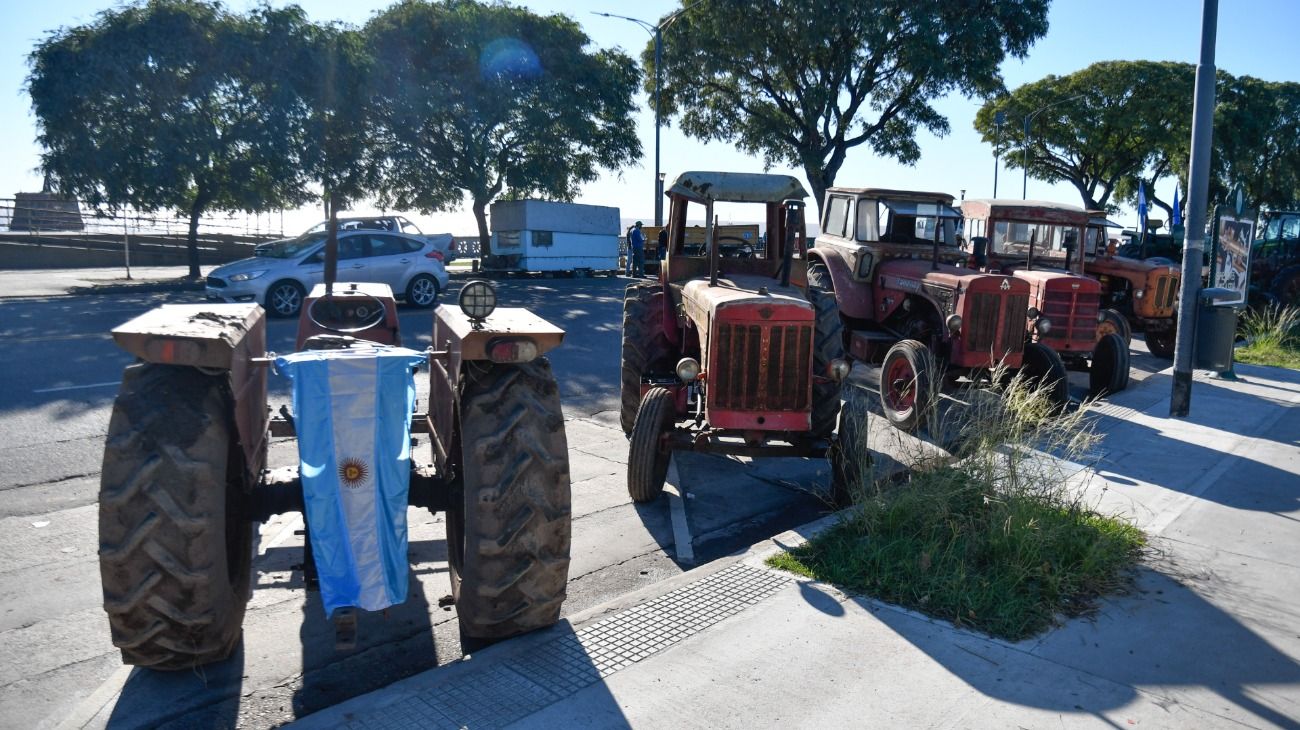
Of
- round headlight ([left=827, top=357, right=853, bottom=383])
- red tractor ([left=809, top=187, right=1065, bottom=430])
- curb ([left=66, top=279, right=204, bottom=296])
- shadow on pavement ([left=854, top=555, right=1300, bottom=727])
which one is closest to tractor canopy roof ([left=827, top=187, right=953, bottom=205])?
red tractor ([left=809, top=187, right=1065, bottom=430])

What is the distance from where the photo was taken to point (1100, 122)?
39688mm

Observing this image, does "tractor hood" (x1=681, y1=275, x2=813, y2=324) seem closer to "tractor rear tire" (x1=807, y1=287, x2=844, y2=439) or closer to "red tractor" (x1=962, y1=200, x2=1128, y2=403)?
"tractor rear tire" (x1=807, y1=287, x2=844, y2=439)

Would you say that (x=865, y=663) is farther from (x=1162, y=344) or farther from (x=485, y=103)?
(x=485, y=103)

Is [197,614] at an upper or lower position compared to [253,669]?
upper

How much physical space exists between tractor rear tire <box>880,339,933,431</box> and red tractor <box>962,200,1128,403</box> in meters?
1.57

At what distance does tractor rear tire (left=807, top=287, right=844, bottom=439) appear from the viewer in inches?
279

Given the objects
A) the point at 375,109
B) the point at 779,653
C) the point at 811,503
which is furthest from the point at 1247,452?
the point at 375,109

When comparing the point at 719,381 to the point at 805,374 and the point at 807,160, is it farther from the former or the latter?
the point at 807,160

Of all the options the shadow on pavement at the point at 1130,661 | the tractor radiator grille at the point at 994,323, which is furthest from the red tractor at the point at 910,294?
the shadow on pavement at the point at 1130,661

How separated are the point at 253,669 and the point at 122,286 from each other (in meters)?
21.2

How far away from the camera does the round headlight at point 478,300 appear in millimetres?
4109

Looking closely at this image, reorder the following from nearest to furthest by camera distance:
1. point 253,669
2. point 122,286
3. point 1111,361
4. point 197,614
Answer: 1. point 197,614
2. point 253,669
3. point 1111,361
4. point 122,286

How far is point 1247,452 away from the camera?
813cm

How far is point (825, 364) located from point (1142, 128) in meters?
37.4
